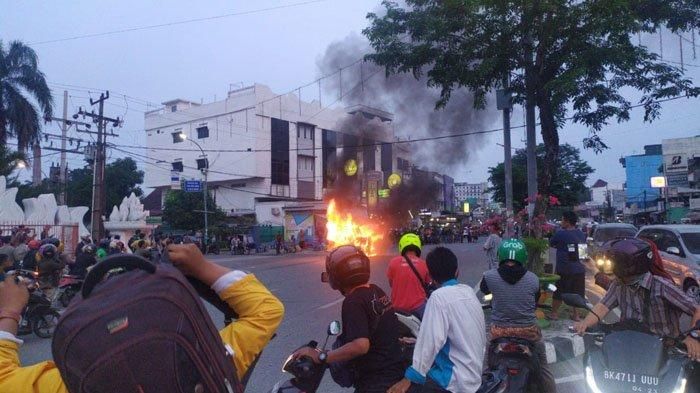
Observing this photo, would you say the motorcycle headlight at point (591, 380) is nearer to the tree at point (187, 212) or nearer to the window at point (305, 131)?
the tree at point (187, 212)

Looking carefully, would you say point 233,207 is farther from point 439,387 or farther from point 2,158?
point 439,387

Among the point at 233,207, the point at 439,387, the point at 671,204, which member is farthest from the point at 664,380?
the point at 233,207

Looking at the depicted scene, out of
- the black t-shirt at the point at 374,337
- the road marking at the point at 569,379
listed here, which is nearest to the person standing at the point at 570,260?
the road marking at the point at 569,379

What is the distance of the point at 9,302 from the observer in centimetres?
159

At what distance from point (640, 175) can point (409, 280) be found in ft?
199

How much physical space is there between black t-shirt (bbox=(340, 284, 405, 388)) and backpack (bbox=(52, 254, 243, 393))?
4.76 feet

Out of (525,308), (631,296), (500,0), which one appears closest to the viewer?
(631,296)

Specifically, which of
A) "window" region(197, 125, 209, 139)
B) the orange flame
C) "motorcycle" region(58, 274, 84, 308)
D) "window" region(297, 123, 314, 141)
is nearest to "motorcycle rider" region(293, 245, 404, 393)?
"motorcycle" region(58, 274, 84, 308)

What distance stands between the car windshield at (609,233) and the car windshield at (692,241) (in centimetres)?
376

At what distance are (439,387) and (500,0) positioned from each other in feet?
29.2

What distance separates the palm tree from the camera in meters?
28.8

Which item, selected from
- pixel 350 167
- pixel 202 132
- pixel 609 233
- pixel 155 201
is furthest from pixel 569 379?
pixel 155 201

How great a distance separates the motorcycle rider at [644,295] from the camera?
329 centimetres

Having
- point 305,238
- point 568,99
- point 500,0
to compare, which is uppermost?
point 500,0
